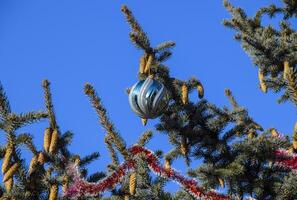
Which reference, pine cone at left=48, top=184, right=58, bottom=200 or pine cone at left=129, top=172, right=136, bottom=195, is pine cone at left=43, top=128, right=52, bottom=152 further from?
pine cone at left=129, top=172, right=136, bottom=195

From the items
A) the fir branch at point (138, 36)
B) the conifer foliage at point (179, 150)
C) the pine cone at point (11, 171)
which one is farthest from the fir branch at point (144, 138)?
the pine cone at point (11, 171)

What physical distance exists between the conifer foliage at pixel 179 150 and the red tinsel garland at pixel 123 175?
0.01m

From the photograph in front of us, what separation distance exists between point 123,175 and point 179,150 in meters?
1.78

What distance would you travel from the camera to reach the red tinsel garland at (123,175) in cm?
600

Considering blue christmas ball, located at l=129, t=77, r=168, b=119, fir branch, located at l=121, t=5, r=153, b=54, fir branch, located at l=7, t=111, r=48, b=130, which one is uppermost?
fir branch, located at l=121, t=5, r=153, b=54

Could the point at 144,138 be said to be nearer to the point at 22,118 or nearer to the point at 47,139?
the point at 47,139

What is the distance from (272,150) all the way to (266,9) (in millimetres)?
3867

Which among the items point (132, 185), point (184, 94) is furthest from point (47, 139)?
point (184, 94)

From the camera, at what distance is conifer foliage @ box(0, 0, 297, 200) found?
5.13m

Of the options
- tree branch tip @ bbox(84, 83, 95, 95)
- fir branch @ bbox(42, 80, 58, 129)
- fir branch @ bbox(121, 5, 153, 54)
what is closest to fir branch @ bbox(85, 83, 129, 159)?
tree branch tip @ bbox(84, 83, 95, 95)

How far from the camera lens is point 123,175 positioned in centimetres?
617

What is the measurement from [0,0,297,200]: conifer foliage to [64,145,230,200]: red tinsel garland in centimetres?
1

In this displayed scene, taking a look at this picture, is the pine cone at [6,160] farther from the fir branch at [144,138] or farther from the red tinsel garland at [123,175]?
the fir branch at [144,138]

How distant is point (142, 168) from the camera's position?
5.95 meters
